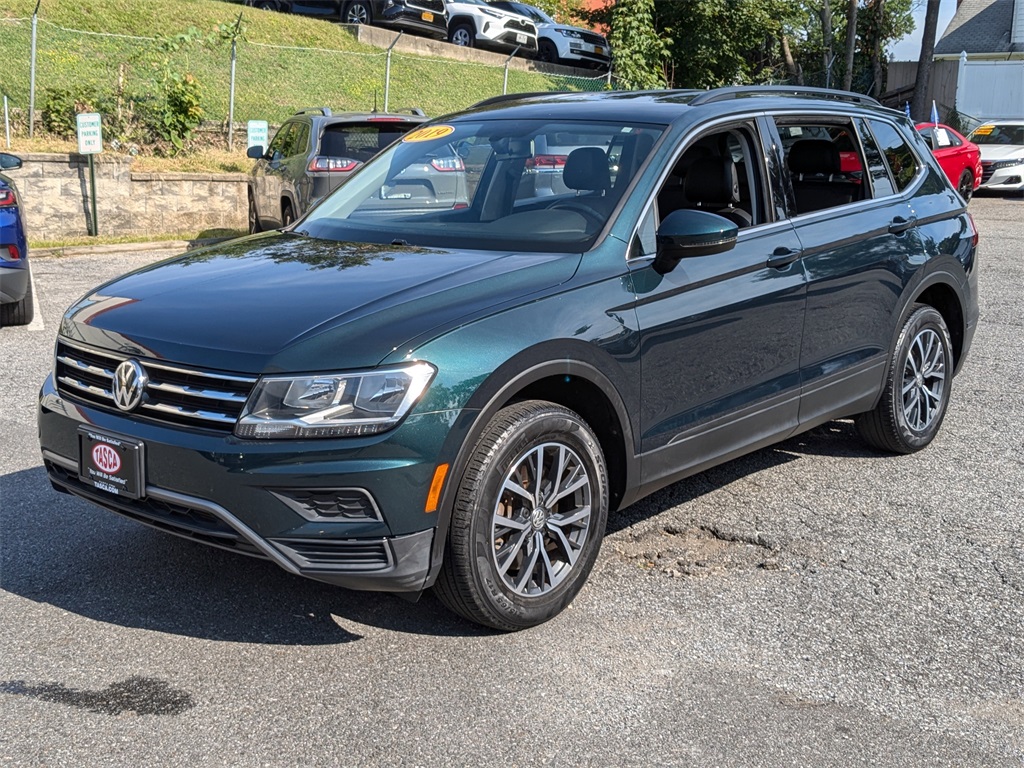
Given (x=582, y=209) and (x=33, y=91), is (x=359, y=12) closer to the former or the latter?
(x=33, y=91)

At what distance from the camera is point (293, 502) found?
11.5 ft

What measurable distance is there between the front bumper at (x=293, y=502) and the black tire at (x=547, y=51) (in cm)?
2734

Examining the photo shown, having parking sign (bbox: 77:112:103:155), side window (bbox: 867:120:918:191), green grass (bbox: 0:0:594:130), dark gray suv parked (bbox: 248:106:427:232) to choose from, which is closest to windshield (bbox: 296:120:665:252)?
side window (bbox: 867:120:918:191)

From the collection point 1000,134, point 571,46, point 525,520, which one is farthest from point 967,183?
point 525,520

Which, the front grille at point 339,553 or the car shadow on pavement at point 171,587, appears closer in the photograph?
the front grille at point 339,553

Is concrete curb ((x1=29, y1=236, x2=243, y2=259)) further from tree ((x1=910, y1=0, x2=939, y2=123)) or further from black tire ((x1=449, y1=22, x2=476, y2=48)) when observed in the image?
tree ((x1=910, y1=0, x2=939, y2=123))

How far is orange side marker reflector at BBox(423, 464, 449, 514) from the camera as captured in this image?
3.54 meters

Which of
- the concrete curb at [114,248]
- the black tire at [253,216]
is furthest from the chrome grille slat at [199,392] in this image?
the black tire at [253,216]

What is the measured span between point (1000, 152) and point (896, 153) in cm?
2106

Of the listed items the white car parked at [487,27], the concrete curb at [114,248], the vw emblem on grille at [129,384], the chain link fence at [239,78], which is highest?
the white car parked at [487,27]

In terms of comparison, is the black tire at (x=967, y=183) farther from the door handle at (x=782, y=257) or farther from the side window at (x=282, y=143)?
the door handle at (x=782, y=257)

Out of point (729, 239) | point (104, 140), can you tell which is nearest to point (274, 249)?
point (729, 239)

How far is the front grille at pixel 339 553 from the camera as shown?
3.54 m

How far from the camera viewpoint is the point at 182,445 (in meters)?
3.58
